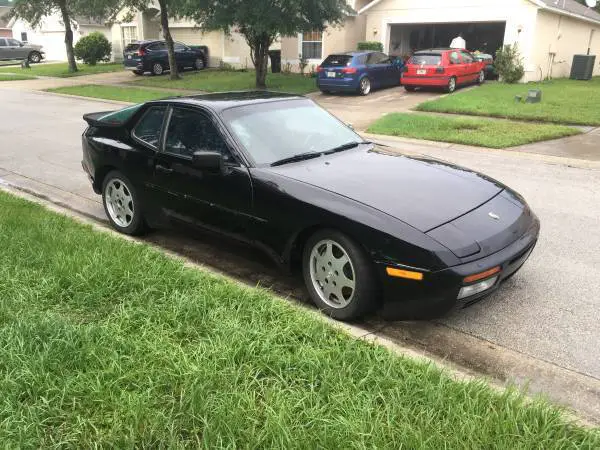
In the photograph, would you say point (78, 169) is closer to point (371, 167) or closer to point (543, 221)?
point (371, 167)

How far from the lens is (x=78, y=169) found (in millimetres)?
8625

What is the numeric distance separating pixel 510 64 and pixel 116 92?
1509 cm

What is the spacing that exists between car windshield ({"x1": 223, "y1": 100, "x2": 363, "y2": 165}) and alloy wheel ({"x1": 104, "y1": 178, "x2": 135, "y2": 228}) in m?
1.55

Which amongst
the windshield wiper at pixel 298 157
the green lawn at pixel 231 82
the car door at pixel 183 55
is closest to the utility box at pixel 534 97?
the green lawn at pixel 231 82

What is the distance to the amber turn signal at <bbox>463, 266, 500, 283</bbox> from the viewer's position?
10.9 feet

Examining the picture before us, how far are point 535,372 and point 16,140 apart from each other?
36.2 feet

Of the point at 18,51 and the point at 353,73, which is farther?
the point at 18,51

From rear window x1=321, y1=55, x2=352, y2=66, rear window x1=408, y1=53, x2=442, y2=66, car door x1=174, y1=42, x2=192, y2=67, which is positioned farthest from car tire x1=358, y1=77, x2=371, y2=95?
car door x1=174, y1=42, x2=192, y2=67

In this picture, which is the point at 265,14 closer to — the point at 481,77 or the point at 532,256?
the point at 481,77

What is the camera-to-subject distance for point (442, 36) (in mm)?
30531

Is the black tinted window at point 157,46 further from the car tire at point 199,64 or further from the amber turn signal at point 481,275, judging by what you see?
the amber turn signal at point 481,275

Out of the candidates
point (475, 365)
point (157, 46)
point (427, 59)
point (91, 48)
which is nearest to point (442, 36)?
point (427, 59)

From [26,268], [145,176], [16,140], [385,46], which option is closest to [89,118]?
[145,176]

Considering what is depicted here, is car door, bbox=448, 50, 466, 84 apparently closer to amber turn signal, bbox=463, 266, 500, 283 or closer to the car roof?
the car roof
